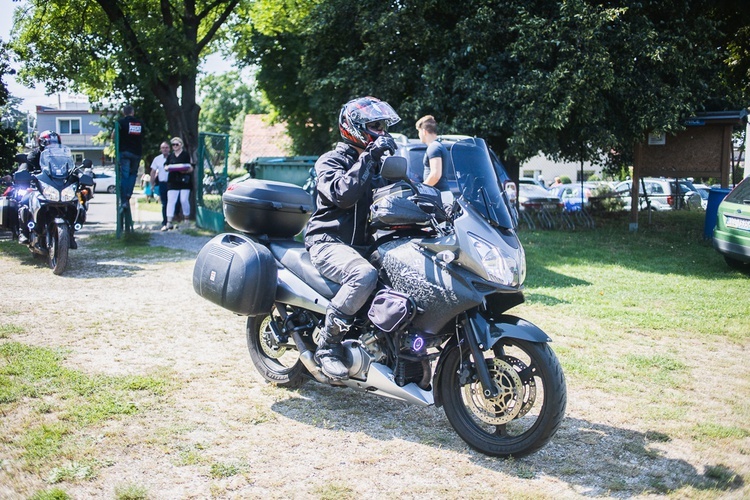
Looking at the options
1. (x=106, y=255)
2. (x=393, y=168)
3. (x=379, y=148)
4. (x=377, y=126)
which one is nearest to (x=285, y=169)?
(x=106, y=255)

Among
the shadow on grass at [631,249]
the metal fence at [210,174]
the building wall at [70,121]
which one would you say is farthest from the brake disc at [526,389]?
the building wall at [70,121]

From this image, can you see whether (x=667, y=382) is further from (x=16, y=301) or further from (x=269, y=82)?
(x=269, y=82)

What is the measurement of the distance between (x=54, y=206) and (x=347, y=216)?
6599 millimetres

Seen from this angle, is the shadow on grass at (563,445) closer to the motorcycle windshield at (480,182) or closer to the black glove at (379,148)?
the motorcycle windshield at (480,182)

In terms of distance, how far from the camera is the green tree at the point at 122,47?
52.3 feet

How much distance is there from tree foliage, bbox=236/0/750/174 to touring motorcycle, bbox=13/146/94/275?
8340mm

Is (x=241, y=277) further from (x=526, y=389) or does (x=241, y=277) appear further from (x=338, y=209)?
(x=526, y=389)

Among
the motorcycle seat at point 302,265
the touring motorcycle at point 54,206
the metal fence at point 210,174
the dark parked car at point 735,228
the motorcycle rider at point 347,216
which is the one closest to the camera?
the motorcycle rider at point 347,216

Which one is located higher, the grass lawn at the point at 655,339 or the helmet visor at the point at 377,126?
the helmet visor at the point at 377,126

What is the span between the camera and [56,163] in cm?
983

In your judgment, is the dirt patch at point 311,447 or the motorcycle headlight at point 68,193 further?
the motorcycle headlight at point 68,193

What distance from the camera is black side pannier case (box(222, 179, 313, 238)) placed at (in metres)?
5.10

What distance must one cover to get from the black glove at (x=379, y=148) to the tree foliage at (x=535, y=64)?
10587mm

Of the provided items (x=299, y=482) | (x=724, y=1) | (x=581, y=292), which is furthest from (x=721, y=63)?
(x=299, y=482)
